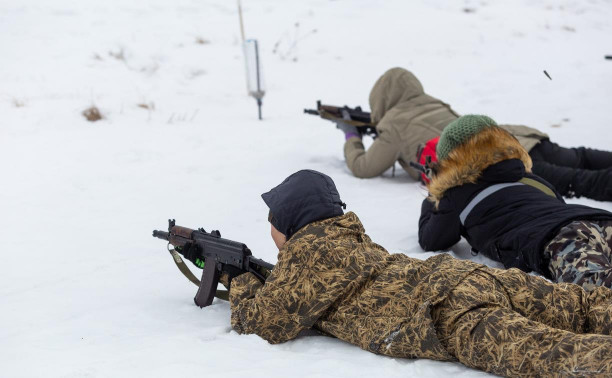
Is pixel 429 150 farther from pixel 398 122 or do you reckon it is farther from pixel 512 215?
pixel 512 215

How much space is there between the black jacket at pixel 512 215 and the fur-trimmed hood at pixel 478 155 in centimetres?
4

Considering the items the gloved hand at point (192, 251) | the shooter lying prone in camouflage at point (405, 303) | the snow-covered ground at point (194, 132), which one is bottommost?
the snow-covered ground at point (194, 132)

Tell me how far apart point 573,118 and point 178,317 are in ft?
18.2

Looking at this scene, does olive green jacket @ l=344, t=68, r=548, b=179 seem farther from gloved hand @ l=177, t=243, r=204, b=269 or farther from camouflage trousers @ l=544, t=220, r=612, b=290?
gloved hand @ l=177, t=243, r=204, b=269

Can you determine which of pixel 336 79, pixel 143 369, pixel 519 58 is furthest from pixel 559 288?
pixel 519 58

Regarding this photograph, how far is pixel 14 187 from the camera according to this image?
210 inches

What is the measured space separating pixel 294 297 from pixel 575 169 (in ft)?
9.33

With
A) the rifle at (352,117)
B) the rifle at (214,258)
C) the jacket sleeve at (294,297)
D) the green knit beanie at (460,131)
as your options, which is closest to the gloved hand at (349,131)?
the rifle at (352,117)

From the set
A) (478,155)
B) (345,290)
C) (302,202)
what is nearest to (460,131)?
(478,155)

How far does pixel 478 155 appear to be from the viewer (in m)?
3.23

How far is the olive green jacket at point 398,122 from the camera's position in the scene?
526cm

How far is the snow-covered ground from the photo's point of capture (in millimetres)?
2734

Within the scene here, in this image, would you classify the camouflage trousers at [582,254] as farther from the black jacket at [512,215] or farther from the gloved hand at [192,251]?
the gloved hand at [192,251]

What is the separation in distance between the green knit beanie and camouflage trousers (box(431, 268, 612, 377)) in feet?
3.32
